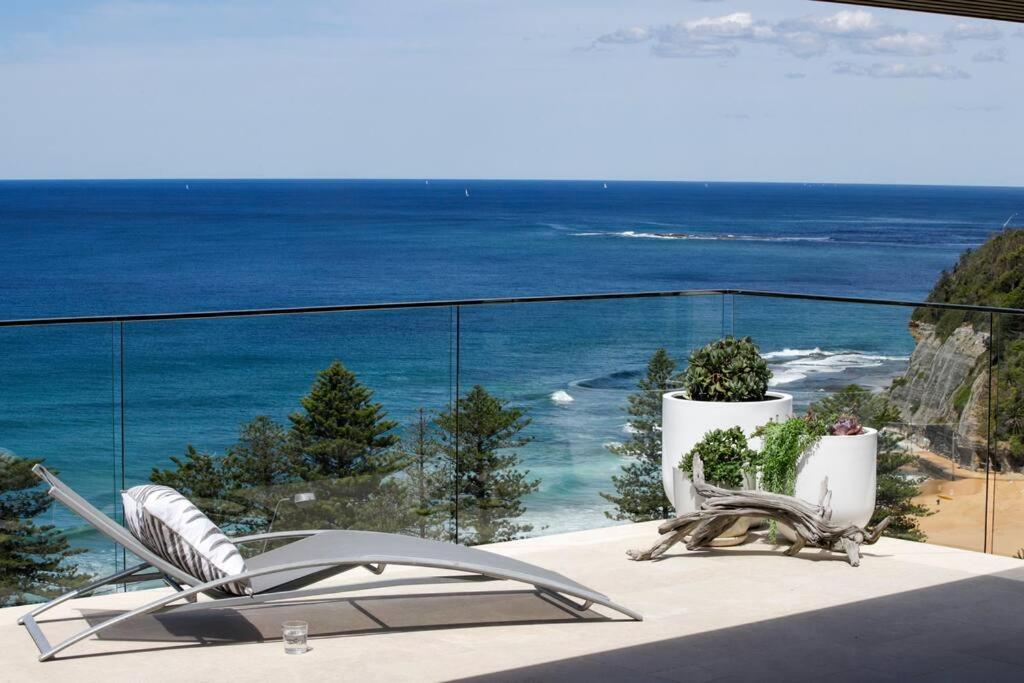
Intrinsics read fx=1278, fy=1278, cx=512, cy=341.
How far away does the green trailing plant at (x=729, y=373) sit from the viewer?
629 cm

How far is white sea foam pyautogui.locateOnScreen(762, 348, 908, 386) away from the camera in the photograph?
22.4ft

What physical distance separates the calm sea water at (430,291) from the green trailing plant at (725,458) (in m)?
0.73

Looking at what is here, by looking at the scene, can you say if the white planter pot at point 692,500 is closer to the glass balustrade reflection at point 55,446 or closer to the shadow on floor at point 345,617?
the shadow on floor at point 345,617

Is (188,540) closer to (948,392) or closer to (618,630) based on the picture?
(618,630)

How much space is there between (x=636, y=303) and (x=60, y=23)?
49.8 metres

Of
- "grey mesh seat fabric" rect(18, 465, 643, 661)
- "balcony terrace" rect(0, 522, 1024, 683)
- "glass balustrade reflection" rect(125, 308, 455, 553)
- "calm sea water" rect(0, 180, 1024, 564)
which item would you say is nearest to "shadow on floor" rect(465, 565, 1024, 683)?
"balcony terrace" rect(0, 522, 1024, 683)

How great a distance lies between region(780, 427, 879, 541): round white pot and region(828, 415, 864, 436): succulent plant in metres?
0.07

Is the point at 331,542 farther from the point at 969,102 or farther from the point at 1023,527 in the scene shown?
the point at 969,102

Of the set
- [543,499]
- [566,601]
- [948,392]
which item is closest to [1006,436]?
[948,392]

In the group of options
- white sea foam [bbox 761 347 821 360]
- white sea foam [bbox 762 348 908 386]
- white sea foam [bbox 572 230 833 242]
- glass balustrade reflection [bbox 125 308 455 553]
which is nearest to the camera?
glass balustrade reflection [bbox 125 308 455 553]

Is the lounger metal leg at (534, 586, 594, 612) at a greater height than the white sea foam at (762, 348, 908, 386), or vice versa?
the white sea foam at (762, 348, 908, 386)

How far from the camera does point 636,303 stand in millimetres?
6949

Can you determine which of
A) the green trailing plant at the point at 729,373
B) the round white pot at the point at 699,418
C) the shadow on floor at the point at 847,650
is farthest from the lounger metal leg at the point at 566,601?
the green trailing plant at the point at 729,373

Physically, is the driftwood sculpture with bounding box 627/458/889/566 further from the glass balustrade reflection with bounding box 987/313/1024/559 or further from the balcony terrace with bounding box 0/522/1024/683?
the glass balustrade reflection with bounding box 987/313/1024/559
